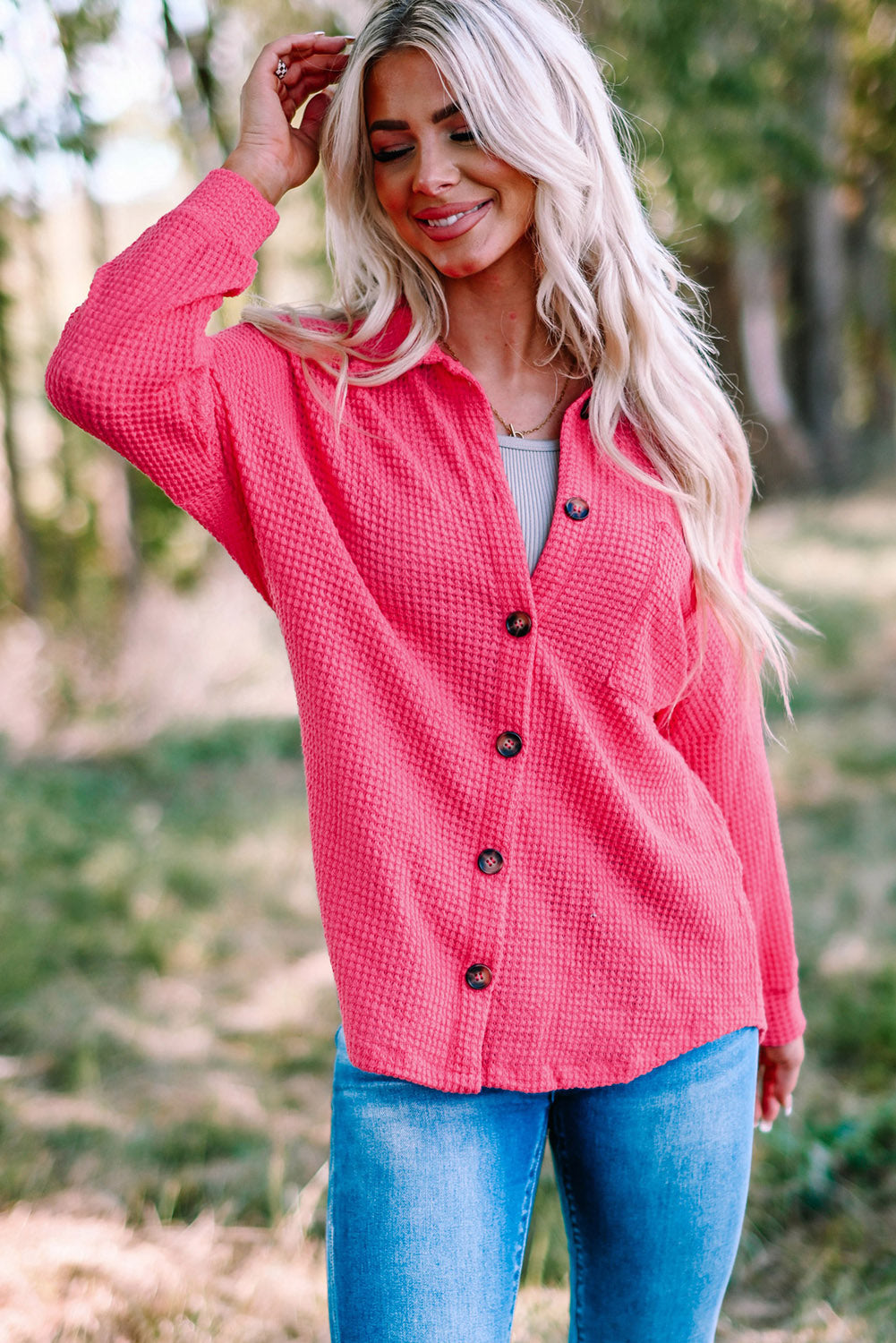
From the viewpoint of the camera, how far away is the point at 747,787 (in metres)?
1.86

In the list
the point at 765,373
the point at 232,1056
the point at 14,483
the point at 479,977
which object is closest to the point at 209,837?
the point at 232,1056

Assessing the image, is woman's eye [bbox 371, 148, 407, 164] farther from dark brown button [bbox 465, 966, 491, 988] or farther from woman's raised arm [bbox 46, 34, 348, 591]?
dark brown button [bbox 465, 966, 491, 988]

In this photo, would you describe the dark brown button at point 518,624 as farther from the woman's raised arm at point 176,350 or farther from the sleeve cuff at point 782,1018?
the sleeve cuff at point 782,1018

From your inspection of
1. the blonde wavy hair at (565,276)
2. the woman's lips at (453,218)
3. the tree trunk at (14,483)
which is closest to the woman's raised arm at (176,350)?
the blonde wavy hair at (565,276)

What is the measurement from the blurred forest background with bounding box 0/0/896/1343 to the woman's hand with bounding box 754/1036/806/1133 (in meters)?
0.50

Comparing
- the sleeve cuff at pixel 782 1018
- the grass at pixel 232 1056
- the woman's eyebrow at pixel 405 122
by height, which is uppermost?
the woman's eyebrow at pixel 405 122

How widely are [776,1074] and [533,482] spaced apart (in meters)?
1.06

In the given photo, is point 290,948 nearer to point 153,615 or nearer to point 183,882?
point 183,882

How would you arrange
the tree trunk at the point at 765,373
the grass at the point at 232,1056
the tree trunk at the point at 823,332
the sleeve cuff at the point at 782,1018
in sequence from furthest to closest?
the tree trunk at the point at 823,332, the tree trunk at the point at 765,373, the grass at the point at 232,1056, the sleeve cuff at the point at 782,1018

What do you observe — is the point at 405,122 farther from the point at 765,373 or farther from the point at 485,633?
the point at 765,373

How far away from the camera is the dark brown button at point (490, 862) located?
153 cm

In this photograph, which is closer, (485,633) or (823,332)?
(485,633)

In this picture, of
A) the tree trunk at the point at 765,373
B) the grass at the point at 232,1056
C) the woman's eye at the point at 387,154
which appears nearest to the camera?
the woman's eye at the point at 387,154

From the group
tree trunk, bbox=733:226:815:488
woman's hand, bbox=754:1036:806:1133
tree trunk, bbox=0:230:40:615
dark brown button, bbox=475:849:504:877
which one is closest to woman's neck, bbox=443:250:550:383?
dark brown button, bbox=475:849:504:877
